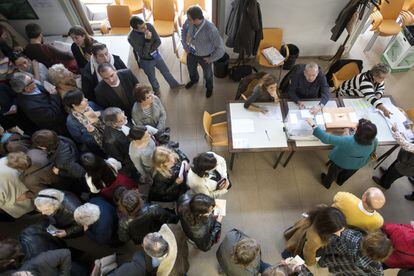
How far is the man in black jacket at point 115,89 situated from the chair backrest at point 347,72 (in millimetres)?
3090

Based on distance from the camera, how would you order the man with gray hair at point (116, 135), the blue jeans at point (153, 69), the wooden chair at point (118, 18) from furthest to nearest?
the wooden chair at point (118, 18)
the blue jeans at point (153, 69)
the man with gray hair at point (116, 135)

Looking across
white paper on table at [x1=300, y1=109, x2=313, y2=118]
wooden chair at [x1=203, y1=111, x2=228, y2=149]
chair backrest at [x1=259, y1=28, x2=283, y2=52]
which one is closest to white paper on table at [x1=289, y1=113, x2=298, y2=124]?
white paper on table at [x1=300, y1=109, x2=313, y2=118]

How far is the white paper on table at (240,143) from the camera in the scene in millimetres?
3447

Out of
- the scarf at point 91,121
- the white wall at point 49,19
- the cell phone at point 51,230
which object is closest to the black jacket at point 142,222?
the cell phone at point 51,230

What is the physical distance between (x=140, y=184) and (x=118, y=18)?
10.9 ft

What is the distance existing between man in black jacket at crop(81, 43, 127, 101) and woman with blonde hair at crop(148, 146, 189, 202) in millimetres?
1580

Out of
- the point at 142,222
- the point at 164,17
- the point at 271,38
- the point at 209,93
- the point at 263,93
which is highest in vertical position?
the point at 164,17

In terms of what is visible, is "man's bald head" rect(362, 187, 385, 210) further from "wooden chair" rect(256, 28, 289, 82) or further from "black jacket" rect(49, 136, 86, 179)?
"black jacket" rect(49, 136, 86, 179)

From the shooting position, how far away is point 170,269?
2.44m

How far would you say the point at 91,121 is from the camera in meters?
3.16

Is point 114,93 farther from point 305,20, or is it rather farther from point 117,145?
point 305,20

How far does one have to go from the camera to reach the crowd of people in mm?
2436

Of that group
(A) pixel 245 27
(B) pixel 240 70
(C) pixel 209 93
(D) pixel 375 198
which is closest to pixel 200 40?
(A) pixel 245 27

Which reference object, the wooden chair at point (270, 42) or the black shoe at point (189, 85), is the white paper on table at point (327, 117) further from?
the black shoe at point (189, 85)
